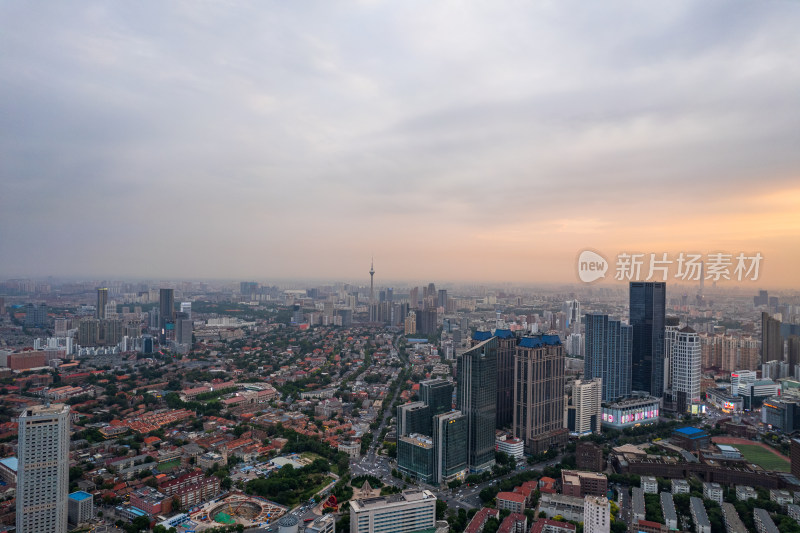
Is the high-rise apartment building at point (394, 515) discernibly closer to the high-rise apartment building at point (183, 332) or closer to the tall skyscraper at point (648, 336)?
the tall skyscraper at point (648, 336)

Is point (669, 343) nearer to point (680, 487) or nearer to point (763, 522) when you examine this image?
point (680, 487)

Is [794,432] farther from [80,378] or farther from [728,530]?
[80,378]

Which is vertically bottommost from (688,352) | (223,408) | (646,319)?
(223,408)

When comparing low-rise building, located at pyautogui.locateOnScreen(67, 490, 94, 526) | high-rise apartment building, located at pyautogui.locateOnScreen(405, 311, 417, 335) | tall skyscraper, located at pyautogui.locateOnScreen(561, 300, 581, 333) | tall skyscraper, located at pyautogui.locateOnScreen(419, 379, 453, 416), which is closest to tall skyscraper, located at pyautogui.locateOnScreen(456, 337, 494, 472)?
tall skyscraper, located at pyautogui.locateOnScreen(419, 379, 453, 416)

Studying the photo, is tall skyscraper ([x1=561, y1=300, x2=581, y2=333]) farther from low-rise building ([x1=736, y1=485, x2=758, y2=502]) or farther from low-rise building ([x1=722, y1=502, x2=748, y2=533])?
low-rise building ([x1=722, y1=502, x2=748, y2=533])

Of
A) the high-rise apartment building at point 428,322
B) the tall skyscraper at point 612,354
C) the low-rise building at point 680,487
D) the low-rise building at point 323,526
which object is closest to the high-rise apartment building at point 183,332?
the high-rise apartment building at point 428,322

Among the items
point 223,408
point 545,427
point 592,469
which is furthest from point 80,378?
point 592,469
